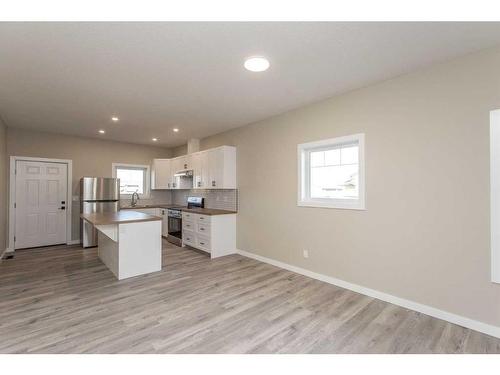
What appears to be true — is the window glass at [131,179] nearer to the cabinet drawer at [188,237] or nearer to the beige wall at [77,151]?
the beige wall at [77,151]

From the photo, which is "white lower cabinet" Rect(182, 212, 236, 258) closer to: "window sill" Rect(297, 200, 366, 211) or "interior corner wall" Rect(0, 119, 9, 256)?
"window sill" Rect(297, 200, 366, 211)

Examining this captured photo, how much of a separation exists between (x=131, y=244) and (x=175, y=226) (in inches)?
85.7

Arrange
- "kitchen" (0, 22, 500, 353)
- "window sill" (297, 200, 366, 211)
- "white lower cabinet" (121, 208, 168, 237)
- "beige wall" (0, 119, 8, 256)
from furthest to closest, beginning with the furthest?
1. "white lower cabinet" (121, 208, 168, 237)
2. "beige wall" (0, 119, 8, 256)
3. "window sill" (297, 200, 366, 211)
4. "kitchen" (0, 22, 500, 353)

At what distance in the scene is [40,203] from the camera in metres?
5.19

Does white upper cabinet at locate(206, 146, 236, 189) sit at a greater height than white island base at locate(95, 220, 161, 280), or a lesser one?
greater

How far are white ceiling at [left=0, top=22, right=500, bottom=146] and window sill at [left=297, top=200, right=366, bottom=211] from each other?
144 cm

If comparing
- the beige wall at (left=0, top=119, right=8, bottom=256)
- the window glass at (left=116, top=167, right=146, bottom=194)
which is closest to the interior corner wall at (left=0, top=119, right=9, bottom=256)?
the beige wall at (left=0, top=119, right=8, bottom=256)

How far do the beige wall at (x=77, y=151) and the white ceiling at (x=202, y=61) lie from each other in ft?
5.03

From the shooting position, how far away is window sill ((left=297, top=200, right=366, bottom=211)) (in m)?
2.93

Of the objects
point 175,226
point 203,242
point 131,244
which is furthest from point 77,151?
point 203,242

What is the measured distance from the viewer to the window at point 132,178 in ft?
20.9

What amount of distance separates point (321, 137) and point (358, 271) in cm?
182

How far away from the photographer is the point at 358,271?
2.94 m
